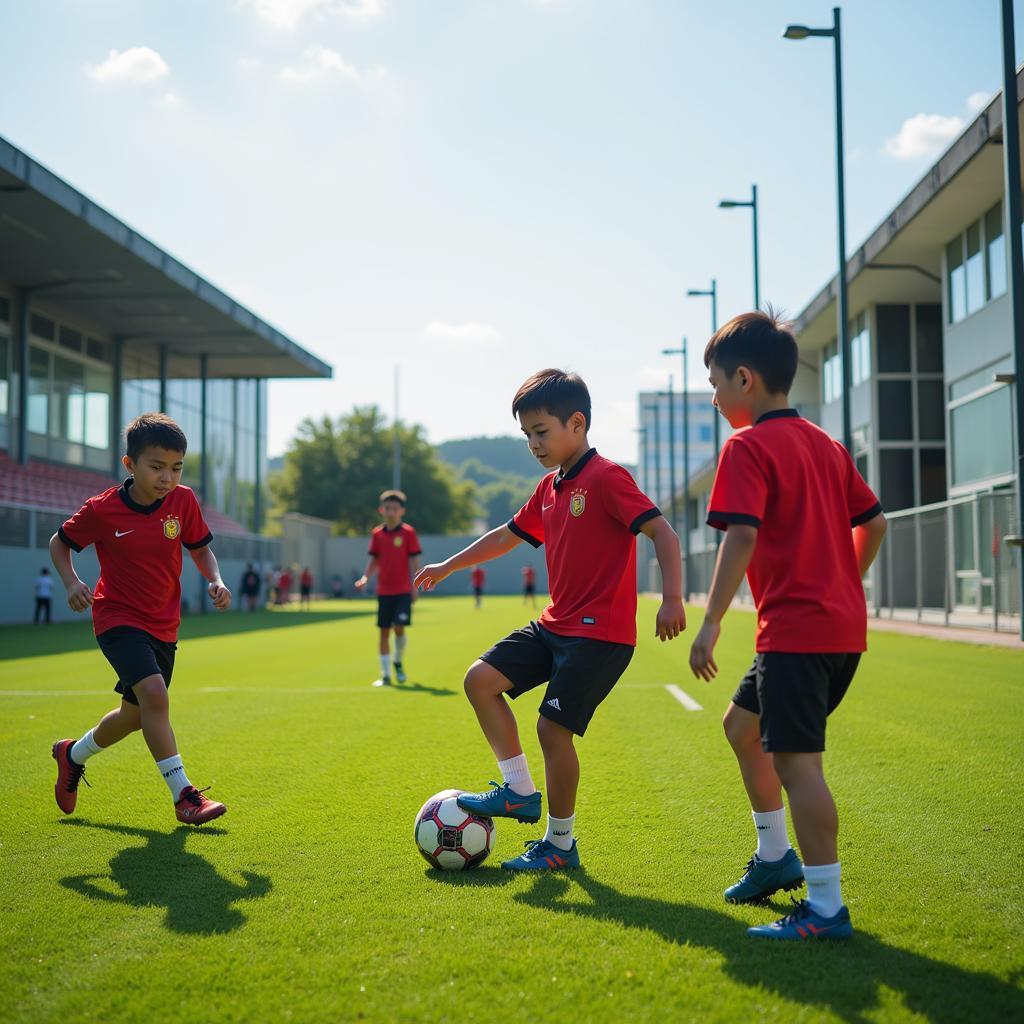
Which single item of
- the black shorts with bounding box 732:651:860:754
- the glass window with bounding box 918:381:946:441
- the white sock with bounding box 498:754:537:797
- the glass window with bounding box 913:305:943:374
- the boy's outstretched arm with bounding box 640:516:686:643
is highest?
the glass window with bounding box 913:305:943:374

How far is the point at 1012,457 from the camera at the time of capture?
2067 cm

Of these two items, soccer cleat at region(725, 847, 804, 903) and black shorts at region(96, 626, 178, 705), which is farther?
black shorts at region(96, 626, 178, 705)

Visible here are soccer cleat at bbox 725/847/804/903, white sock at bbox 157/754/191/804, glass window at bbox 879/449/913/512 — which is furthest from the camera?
glass window at bbox 879/449/913/512

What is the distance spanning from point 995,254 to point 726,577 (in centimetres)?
2152

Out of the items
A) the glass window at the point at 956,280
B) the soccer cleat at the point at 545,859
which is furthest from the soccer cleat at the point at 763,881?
the glass window at the point at 956,280

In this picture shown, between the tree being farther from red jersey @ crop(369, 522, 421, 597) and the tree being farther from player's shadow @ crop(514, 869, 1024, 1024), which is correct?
player's shadow @ crop(514, 869, 1024, 1024)

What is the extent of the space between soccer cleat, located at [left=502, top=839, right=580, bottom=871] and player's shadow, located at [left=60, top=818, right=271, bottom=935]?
0.96m

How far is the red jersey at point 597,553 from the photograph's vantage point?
412 cm

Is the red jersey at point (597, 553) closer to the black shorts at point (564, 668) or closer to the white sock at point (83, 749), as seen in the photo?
the black shorts at point (564, 668)

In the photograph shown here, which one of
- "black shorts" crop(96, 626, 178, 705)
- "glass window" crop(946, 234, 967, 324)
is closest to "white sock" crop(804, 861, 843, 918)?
"black shorts" crop(96, 626, 178, 705)

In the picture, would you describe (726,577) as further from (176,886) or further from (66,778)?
(66,778)

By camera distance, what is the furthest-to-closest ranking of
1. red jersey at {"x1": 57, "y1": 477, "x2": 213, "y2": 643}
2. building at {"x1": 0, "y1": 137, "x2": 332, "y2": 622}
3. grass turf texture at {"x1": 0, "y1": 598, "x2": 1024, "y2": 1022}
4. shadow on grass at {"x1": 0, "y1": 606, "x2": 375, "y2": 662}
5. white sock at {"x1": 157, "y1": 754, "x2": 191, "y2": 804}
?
1. building at {"x1": 0, "y1": 137, "x2": 332, "y2": 622}
2. shadow on grass at {"x1": 0, "y1": 606, "x2": 375, "y2": 662}
3. red jersey at {"x1": 57, "y1": 477, "x2": 213, "y2": 643}
4. white sock at {"x1": 157, "y1": 754, "x2": 191, "y2": 804}
5. grass turf texture at {"x1": 0, "y1": 598, "x2": 1024, "y2": 1022}

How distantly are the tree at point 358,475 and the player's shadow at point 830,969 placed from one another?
253ft

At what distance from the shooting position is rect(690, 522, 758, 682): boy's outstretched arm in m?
3.20
